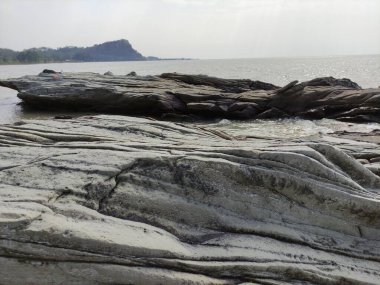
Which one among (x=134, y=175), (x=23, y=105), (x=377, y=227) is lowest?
(x=23, y=105)

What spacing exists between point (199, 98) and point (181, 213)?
68.1 feet

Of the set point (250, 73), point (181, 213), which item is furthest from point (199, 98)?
point (250, 73)

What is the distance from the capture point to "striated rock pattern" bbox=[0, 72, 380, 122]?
2530cm

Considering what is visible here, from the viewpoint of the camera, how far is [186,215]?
5.98 meters

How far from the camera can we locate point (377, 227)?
20.3 feet

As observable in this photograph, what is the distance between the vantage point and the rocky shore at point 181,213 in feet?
16.4

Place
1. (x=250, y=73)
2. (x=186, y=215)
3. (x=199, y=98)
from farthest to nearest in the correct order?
(x=250, y=73), (x=199, y=98), (x=186, y=215)

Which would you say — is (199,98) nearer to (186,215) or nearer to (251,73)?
(186,215)

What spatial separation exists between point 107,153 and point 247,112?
62.1 ft

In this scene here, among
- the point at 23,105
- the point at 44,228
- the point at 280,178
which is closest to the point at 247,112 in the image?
the point at 23,105

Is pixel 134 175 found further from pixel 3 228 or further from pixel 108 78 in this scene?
pixel 108 78

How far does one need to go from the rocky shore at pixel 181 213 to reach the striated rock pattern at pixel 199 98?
1747 centimetres

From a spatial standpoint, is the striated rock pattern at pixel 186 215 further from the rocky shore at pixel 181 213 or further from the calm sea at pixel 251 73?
the calm sea at pixel 251 73

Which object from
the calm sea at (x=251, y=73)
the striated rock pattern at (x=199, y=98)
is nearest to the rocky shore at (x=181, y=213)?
the striated rock pattern at (x=199, y=98)
